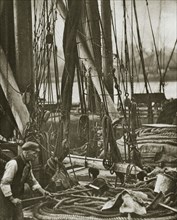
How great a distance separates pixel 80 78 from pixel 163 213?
4.06 feet

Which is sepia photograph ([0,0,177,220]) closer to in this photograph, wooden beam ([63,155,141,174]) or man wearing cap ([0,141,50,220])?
wooden beam ([63,155,141,174])

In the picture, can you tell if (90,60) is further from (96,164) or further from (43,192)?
(43,192)

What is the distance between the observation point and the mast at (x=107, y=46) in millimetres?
3266

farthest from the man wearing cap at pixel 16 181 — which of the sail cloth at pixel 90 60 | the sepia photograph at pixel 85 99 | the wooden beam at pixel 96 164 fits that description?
the sail cloth at pixel 90 60

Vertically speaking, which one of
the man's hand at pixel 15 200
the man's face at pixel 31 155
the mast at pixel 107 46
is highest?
the mast at pixel 107 46

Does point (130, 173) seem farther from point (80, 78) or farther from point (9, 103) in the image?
point (9, 103)

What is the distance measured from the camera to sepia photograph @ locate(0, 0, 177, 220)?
10.6 ft

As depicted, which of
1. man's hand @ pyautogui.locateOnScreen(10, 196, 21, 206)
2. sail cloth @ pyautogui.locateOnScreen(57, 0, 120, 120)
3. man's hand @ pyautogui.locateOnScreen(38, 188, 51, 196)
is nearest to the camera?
man's hand @ pyautogui.locateOnScreen(10, 196, 21, 206)

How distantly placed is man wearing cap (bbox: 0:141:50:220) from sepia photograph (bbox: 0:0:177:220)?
14cm

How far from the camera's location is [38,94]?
3291mm

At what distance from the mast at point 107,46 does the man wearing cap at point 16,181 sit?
30.9 inches

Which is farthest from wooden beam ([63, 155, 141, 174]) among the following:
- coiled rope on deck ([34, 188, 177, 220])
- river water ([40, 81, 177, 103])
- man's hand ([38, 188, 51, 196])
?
river water ([40, 81, 177, 103])

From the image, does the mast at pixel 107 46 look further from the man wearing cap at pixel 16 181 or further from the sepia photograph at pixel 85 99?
the man wearing cap at pixel 16 181

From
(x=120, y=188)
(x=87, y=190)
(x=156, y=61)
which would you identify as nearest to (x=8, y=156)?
(x=87, y=190)
